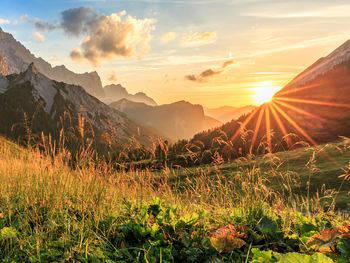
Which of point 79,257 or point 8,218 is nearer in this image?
point 79,257

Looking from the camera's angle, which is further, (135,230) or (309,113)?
(309,113)

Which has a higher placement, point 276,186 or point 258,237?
point 258,237

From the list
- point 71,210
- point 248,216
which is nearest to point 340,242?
point 248,216

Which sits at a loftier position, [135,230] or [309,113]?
[309,113]

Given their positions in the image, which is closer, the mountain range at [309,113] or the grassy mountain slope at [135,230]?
the grassy mountain slope at [135,230]

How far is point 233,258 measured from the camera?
521 cm

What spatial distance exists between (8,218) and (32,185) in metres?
1.20

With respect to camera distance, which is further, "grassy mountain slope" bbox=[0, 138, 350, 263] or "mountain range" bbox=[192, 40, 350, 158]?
"mountain range" bbox=[192, 40, 350, 158]

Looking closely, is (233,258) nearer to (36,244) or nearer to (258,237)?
(258,237)

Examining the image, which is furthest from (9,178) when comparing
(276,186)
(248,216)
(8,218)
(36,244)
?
(276,186)

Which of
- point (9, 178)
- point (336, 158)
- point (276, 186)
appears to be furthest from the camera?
point (336, 158)

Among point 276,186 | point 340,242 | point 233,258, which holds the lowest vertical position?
point 276,186

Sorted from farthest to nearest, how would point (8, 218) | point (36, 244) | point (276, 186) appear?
point (276, 186) → point (8, 218) → point (36, 244)

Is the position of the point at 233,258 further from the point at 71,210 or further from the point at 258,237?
the point at 71,210
